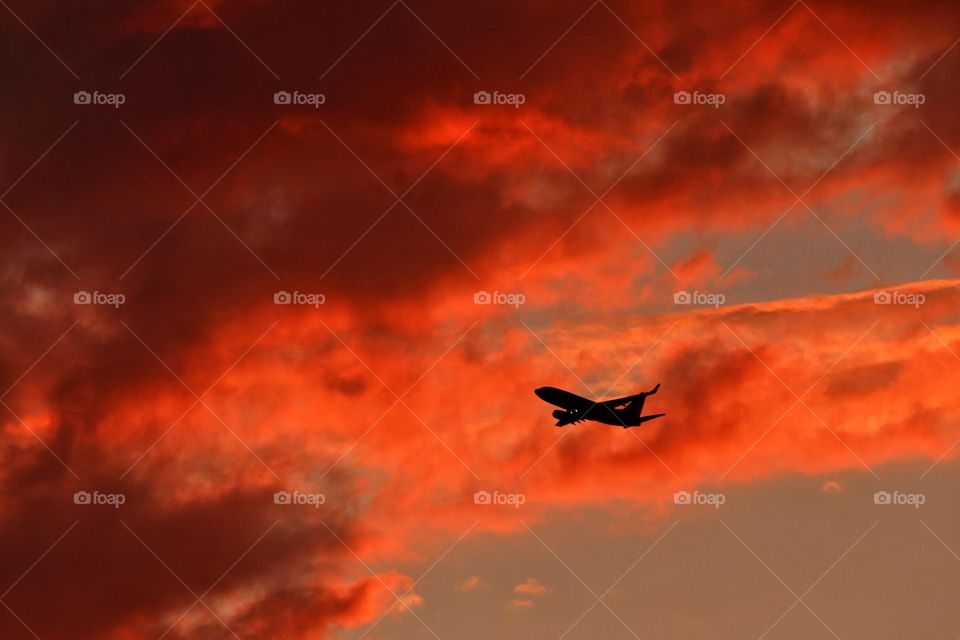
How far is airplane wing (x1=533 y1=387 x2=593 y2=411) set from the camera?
111 meters

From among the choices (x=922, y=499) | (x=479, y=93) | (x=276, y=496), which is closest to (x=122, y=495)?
(x=276, y=496)

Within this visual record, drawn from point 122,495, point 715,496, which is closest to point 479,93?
point 715,496

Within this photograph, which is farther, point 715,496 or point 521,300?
point 715,496

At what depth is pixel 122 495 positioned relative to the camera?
9488cm

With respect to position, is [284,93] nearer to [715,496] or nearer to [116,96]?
[116,96]

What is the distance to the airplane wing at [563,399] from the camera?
11112 cm

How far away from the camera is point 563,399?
4473 inches

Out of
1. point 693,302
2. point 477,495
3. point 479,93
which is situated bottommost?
point 477,495

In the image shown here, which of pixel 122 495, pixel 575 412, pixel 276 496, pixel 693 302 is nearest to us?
pixel 693 302

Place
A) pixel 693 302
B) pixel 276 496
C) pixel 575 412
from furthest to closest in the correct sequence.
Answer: pixel 575 412
pixel 276 496
pixel 693 302

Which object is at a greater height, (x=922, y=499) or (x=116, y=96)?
(x=116, y=96)

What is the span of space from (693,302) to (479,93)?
21.2 meters

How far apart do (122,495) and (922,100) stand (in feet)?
224

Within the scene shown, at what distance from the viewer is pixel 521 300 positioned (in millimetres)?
84062
